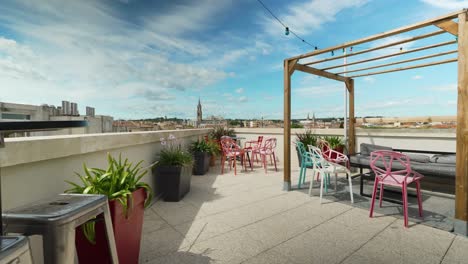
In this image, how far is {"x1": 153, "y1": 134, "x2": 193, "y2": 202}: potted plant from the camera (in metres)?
3.23

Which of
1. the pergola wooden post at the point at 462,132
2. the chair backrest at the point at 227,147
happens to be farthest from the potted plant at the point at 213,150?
the pergola wooden post at the point at 462,132

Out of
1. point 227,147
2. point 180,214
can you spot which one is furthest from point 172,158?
point 227,147

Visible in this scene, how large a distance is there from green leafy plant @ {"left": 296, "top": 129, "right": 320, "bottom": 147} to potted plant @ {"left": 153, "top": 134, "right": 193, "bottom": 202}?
129 inches

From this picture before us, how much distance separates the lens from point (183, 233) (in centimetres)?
229

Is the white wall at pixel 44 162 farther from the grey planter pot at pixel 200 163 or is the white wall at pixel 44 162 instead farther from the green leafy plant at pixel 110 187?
the grey planter pot at pixel 200 163

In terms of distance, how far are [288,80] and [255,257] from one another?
2897 mm

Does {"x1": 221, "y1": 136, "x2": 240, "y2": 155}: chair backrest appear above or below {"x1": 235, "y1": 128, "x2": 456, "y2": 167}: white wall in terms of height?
below

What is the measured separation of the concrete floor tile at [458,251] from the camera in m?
1.87

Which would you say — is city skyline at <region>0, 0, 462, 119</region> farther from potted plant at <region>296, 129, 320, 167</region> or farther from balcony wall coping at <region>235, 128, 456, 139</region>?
potted plant at <region>296, 129, 320, 167</region>

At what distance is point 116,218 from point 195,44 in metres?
9.05

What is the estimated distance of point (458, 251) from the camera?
198cm

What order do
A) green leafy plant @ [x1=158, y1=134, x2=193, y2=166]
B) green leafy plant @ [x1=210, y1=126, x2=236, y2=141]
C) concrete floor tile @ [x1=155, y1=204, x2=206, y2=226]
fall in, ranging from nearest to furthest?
concrete floor tile @ [x1=155, y1=204, x2=206, y2=226] < green leafy plant @ [x1=158, y1=134, x2=193, y2=166] < green leafy plant @ [x1=210, y1=126, x2=236, y2=141]

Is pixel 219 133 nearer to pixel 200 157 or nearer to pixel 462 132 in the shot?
pixel 200 157

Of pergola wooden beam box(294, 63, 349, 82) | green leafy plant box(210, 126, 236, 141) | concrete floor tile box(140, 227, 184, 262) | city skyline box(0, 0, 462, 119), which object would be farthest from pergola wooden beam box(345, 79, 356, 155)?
concrete floor tile box(140, 227, 184, 262)
